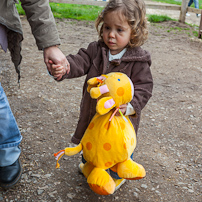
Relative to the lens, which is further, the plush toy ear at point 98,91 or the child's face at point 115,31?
the child's face at point 115,31

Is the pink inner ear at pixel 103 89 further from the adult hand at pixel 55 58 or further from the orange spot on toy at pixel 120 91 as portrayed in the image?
the adult hand at pixel 55 58

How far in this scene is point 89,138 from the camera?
180cm

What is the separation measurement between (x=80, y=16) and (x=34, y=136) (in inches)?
260

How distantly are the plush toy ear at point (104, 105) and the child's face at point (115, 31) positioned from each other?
0.42 meters

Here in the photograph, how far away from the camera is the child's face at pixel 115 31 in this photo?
5.88ft

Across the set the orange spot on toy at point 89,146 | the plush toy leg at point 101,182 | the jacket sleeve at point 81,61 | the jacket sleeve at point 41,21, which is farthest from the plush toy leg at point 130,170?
the jacket sleeve at point 41,21

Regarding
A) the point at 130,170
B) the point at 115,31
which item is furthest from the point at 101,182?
the point at 115,31

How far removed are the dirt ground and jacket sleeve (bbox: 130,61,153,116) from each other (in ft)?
2.61

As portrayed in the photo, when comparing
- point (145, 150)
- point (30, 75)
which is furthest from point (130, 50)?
point (30, 75)

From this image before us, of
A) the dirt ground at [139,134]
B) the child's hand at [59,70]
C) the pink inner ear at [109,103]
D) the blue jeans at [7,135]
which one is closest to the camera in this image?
the pink inner ear at [109,103]

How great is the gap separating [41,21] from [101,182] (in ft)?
3.71

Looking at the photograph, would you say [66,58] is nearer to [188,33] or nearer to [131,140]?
[131,140]

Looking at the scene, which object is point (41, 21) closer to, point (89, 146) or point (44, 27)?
point (44, 27)

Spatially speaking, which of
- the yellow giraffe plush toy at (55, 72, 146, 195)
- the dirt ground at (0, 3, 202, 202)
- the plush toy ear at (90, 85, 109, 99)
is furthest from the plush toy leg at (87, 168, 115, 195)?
the plush toy ear at (90, 85, 109, 99)
